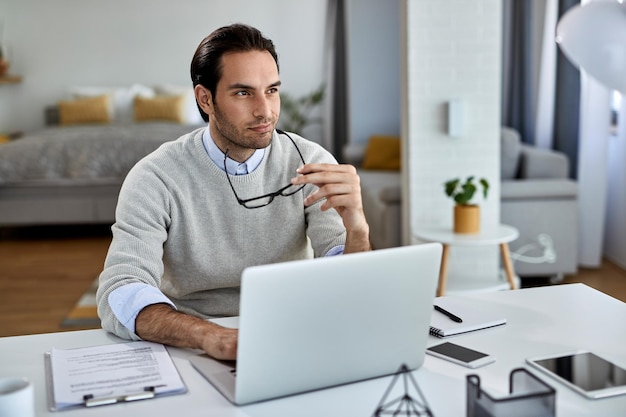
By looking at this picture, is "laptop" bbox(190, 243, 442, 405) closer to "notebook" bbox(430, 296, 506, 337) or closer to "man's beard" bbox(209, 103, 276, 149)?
"notebook" bbox(430, 296, 506, 337)

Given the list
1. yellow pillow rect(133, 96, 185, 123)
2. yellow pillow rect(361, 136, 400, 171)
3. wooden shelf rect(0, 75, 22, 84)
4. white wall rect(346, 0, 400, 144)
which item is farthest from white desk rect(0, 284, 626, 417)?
A: wooden shelf rect(0, 75, 22, 84)

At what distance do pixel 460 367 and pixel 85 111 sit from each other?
6.99m

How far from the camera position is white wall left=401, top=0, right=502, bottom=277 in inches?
152

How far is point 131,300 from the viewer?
162cm

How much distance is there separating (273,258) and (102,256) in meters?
3.82

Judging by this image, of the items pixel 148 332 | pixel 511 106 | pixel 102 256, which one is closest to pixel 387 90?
pixel 511 106

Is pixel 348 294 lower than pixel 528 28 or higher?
lower

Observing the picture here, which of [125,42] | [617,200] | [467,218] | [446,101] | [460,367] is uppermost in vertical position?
[125,42]

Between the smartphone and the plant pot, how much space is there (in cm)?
226

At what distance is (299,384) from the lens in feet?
4.15

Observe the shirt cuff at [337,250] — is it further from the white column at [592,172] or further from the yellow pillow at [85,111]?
the yellow pillow at [85,111]

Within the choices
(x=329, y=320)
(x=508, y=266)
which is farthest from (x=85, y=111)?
(x=329, y=320)

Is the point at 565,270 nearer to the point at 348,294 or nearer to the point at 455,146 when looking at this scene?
the point at 455,146

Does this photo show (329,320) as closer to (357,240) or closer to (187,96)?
(357,240)
